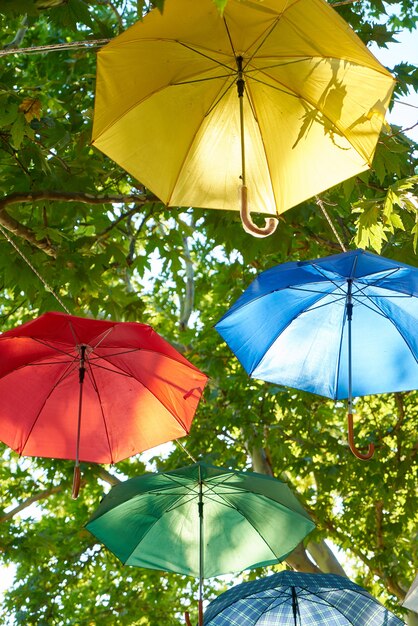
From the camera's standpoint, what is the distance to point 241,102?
120 inches

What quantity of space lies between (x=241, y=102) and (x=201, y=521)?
2761mm

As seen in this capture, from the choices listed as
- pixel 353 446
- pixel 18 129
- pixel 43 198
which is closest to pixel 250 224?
pixel 353 446

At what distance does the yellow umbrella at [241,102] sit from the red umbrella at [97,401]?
52.7 inches

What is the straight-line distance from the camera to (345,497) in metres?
9.20

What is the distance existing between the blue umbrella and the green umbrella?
0.92 metres

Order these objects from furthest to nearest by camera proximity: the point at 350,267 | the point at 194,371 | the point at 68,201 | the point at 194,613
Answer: the point at 194,613 → the point at 68,201 → the point at 194,371 → the point at 350,267

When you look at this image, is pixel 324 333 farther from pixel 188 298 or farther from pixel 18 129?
pixel 188 298

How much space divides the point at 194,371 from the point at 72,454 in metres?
0.81

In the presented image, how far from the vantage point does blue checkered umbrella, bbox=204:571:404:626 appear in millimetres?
5488

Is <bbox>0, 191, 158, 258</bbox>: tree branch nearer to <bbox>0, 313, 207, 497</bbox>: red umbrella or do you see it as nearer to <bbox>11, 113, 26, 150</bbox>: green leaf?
<bbox>11, 113, 26, 150</bbox>: green leaf

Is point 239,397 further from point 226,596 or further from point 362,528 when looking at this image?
point 226,596

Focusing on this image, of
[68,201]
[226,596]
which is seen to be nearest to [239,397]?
[226,596]

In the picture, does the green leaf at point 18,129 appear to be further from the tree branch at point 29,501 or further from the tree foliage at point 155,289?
the tree branch at point 29,501

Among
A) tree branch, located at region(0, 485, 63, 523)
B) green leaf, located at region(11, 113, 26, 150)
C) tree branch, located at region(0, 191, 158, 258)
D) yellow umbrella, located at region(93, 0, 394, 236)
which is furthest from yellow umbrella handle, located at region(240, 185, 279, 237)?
tree branch, located at region(0, 485, 63, 523)
